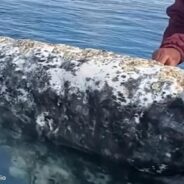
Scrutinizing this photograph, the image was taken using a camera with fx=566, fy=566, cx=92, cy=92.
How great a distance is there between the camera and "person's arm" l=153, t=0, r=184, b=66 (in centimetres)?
572

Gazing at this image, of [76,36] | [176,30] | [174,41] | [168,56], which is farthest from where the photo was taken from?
[76,36]

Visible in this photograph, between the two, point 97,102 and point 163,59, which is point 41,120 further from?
point 163,59

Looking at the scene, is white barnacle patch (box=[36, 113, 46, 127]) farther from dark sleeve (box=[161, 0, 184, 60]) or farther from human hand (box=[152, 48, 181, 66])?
dark sleeve (box=[161, 0, 184, 60])

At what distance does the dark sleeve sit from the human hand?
76mm

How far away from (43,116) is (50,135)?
200mm

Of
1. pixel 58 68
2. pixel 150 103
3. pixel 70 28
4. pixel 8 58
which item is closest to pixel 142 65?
pixel 150 103

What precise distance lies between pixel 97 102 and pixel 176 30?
1410mm

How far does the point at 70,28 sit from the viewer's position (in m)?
10.8

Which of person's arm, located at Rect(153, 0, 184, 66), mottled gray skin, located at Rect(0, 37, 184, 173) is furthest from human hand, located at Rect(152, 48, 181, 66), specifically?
mottled gray skin, located at Rect(0, 37, 184, 173)

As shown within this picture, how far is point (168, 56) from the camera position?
18.8 feet

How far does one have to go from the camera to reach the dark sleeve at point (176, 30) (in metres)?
5.88

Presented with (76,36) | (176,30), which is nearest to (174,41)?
(176,30)

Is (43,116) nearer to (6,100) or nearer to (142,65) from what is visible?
(6,100)

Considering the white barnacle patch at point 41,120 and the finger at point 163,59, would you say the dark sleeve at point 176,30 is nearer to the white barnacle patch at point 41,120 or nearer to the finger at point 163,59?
the finger at point 163,59
